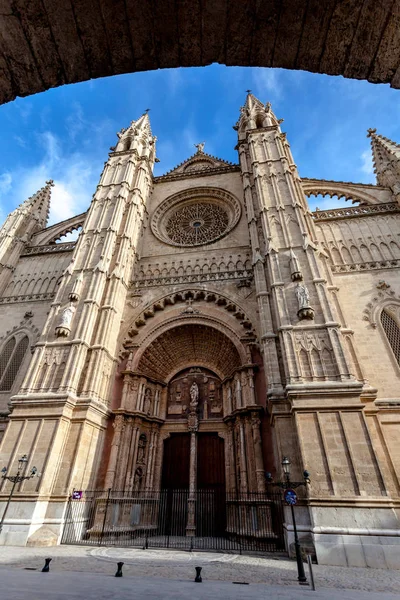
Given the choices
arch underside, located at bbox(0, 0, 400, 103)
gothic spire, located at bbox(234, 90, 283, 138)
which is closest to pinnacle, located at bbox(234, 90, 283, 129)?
gothic spire, located at bbox(234, 90, 283, 138)

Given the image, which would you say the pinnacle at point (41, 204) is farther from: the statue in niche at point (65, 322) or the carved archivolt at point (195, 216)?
the statue in niche at point (65, 322)

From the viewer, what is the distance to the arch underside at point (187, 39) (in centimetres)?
281

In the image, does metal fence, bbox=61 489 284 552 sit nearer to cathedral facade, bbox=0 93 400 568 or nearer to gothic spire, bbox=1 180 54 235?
cathedral facade, bbox=0 93 400 568

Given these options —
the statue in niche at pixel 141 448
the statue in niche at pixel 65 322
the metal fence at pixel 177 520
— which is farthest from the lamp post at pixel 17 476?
the statue in niche at pixel 65 322

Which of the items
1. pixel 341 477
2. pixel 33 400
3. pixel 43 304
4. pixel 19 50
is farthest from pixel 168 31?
pixel 43 304

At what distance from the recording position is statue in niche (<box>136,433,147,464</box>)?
12914mm

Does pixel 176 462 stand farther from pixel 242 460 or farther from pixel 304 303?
pixel 304 303

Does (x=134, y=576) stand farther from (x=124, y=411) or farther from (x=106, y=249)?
(x=106, y=249)

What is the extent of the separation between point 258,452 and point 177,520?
4899 mm

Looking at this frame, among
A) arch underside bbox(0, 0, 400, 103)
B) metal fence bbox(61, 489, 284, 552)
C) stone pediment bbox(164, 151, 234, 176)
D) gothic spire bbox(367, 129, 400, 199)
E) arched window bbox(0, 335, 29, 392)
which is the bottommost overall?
metal fence bbox(61, 489, 284, 552)

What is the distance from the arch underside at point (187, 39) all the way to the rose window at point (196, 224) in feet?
51.1

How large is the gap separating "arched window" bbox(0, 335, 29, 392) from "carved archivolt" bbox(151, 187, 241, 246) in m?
9.69

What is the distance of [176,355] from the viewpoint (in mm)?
15836

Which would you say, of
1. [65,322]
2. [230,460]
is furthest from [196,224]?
[230,460]
